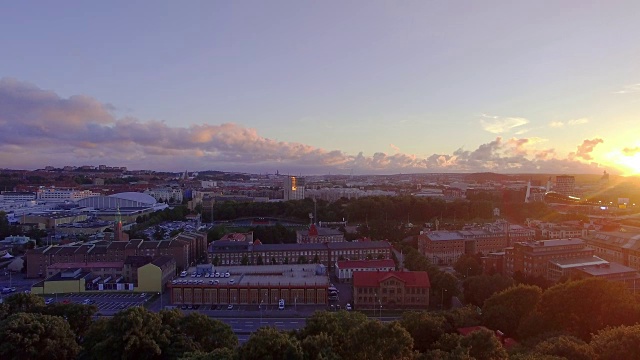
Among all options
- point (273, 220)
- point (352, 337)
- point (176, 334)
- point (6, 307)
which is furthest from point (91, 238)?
point (352, 337)

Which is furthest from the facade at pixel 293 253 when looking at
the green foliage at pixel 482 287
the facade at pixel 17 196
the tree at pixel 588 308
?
the facade at pixel 17 196

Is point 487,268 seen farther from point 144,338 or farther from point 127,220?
point 127,220

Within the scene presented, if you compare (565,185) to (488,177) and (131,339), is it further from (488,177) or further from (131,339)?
(131,339)

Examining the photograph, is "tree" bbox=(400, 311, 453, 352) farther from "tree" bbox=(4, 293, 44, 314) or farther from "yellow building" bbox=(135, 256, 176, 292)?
"yellow building" bbox=(135, 256, 176, 292)

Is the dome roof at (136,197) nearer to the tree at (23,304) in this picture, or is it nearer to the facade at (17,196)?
the facade at (17,196)

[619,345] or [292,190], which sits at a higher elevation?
[292,190]

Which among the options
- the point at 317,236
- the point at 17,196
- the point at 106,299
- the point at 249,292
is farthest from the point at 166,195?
the point at 249,292
